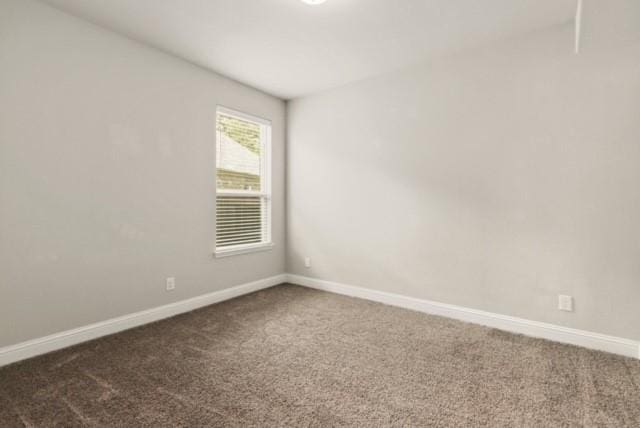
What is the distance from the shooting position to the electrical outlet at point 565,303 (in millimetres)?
2562

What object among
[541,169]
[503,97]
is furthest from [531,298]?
[503,97]

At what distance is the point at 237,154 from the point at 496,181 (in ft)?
9.16

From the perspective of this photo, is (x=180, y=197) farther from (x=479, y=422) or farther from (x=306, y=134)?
(x=479, y=422)

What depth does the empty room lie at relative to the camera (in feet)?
6.34

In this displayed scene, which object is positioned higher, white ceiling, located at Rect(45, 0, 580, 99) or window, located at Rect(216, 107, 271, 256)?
white ceiling, located at Rect(45, 0, 580, 99)

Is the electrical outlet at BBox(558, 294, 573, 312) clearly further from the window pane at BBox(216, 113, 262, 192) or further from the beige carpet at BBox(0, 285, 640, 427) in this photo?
the window pane at BBox(216, 113, 262, 192)

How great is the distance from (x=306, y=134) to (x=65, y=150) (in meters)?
2.57

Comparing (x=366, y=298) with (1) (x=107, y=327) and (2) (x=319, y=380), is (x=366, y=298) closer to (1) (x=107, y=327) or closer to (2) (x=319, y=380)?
(2) (x=319, y=380)

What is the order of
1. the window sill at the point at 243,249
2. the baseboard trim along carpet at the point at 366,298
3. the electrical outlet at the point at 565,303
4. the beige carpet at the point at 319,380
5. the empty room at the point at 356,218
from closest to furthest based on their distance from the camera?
the beige carpet at the point at 319,380
the empty room at the point at 356,218
the baseboard trim along carpet at the point at 366,298
the electrical outlet at the point at 565,303
the window sill at the point at 243,249

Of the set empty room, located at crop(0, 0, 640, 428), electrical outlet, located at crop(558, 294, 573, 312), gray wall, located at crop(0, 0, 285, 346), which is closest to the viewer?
empty room, located at crop(0, 0, 640, 428)

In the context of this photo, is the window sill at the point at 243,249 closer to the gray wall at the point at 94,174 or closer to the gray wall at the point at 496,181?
the gray wall at the point at 94,174

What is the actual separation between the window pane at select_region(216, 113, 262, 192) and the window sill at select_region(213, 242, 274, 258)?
0.71 m

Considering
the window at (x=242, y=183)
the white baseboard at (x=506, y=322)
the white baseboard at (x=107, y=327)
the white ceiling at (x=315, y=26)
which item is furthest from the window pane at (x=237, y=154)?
the white baseboard at (x=506, y=322)

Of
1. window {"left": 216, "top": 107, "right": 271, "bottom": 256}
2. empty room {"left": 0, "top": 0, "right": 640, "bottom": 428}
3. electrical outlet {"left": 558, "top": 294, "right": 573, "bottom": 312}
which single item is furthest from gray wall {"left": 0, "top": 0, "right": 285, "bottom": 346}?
electrical outlet {"left": 558, "top": 294, "right": 573, "bottom": 312}
